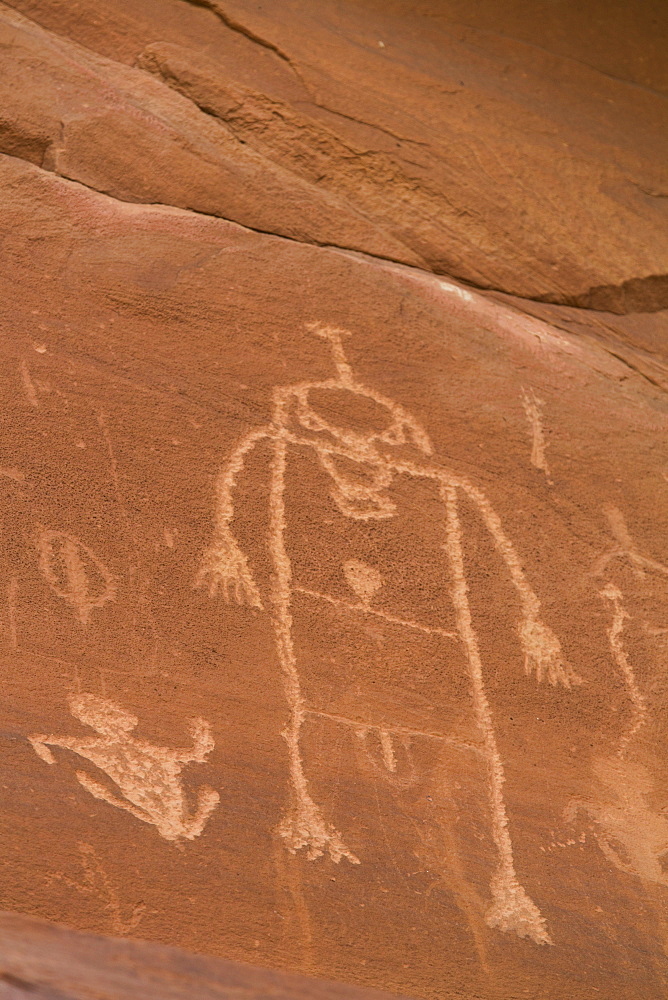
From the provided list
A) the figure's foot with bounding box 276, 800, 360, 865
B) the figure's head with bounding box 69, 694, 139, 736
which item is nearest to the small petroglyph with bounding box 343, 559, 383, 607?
the figure's foot with bounding box 276, 800, 360, 865

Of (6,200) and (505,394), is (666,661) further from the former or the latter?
(6,200)

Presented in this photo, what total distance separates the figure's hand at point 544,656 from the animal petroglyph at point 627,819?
24cm

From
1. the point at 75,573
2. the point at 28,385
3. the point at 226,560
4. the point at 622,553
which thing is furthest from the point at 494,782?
the point at 28,385

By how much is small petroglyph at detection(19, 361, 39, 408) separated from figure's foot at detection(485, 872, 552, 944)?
1724 millimetres

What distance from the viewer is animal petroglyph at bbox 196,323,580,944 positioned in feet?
7.04

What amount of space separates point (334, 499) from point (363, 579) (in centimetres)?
24

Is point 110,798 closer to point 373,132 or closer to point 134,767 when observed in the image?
point 134,767

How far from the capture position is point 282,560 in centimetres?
236

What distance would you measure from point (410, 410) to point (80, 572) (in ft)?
3.45

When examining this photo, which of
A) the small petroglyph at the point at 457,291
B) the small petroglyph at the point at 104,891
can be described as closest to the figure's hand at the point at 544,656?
the small petroglyph at the point at 457,291

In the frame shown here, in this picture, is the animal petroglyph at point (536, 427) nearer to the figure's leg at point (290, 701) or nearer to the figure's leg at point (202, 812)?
the figure's leg at point (290, 701)

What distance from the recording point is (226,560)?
233 cm

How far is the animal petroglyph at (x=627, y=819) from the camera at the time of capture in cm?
226

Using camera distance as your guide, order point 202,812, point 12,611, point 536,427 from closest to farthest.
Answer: point 202,812, point 12,611, point 536,427
